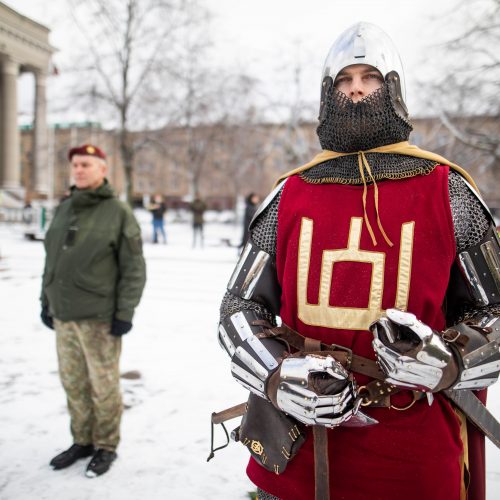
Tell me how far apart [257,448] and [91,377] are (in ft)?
6.26

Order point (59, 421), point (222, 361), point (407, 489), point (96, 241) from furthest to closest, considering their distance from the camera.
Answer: point (222, 361) < point (59, 421) < point (96, 241) < point (407, 489)

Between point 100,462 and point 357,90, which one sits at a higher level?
point 357,90

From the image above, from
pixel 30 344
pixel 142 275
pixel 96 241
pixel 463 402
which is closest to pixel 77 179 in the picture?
pixel 96 241

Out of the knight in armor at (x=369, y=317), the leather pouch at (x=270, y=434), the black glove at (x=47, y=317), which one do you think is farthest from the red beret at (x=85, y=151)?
the leather pouch at (x=270, y=434)

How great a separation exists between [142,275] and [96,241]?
387mm

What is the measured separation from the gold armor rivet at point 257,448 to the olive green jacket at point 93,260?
5.87 ft

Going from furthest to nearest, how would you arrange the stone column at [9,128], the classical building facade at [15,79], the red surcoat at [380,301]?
the stone column at [9,128] < the classical building facade at [15,79] < the red surcoat at [380,301]

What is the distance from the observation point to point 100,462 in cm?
302

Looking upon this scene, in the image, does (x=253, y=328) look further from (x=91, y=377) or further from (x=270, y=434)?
(x=91, y=377)

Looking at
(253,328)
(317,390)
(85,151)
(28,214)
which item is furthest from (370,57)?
(28,214)

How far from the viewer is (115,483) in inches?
114

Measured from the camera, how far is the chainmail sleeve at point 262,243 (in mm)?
1581

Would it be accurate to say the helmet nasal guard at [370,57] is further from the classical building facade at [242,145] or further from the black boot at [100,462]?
the classical building facade at [242,145]

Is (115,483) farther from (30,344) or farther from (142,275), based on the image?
(30,344)
